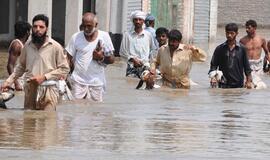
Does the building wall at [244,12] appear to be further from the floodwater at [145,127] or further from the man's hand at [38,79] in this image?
the man's hand at [38,79]

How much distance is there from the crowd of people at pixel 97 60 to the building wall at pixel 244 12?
34415 millimetres

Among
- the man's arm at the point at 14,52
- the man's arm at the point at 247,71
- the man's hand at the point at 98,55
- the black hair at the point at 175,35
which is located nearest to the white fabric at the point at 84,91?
the man's hand at the point at 98,55

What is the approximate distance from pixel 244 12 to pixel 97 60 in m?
42.1

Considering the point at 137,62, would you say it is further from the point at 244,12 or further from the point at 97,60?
the point at 244,12

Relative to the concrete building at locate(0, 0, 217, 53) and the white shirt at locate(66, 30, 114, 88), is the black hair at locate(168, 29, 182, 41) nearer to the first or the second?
the white shirt at locate(66, 30, 114, 88)

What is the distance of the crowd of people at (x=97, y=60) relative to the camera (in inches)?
467

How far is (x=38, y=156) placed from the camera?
27.5 feet

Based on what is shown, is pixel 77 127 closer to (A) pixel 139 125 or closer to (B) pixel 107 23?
(A) pixel 139 125

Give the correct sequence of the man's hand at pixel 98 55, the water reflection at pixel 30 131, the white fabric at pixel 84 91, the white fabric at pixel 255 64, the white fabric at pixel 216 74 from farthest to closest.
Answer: the white fabric at pixel 255 64, the white fabric at pixel 216 74, the white fabric at pixel 84 91, the man's hand at pixel 98 55, the water reflection at pixel 30 131

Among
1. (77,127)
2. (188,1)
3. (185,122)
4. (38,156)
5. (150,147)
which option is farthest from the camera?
(188,1)

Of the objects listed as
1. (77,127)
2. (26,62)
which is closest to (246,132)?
(77,127)

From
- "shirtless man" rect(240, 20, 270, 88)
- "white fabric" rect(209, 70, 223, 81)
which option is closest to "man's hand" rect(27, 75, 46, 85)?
"white fabric" rect(209, 70, 223, 81)

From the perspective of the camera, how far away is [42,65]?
11867mm

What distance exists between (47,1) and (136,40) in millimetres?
6755
